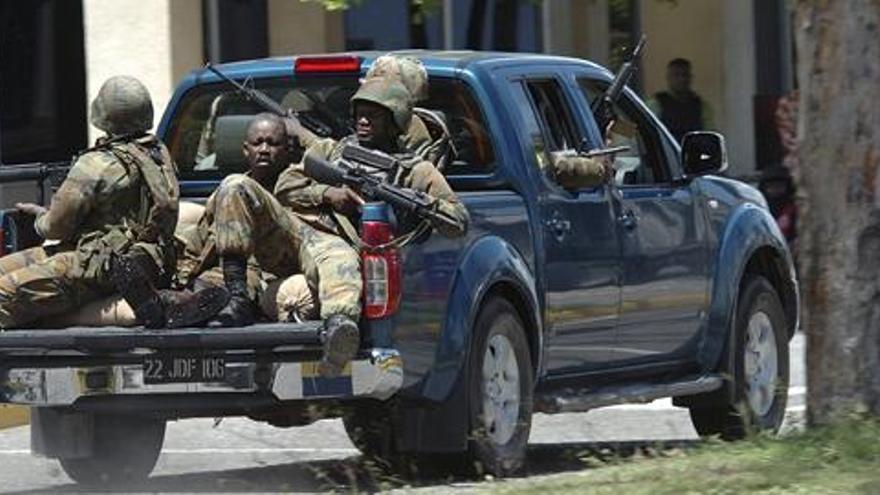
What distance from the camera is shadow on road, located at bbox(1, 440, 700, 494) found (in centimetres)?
1017

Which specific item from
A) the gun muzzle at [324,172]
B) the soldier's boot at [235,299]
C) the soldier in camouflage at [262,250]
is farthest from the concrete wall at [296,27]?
the soldier's boot at [235,299]

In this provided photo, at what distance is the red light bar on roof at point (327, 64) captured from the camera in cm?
1061

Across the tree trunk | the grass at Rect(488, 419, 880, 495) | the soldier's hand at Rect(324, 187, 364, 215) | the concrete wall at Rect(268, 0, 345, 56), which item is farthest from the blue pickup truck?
the concrete wall at Rect(268, 0, 345, 56)

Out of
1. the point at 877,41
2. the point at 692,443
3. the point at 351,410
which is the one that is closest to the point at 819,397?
the point at 877,41

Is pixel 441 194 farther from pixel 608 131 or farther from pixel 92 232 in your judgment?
pixel 608 131

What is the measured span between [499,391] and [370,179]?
1.08 metres

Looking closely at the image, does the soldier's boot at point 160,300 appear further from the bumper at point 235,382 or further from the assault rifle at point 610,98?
the assault rifle at point 610,98

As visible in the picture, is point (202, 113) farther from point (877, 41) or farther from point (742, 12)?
point (742, 12)

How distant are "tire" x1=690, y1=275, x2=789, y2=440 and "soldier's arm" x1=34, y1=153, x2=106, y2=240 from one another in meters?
3.44

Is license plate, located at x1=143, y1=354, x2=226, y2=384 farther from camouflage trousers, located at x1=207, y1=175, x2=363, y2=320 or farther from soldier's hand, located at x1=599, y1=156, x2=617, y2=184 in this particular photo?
soldier's hand, located at x1=599, y1=156, x2=617, y2=184

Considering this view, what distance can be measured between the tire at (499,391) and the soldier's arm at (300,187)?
82 cm

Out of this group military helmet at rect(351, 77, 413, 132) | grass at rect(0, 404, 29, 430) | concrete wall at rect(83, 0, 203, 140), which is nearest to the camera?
military helmet at rect(351, 77, 413, 132)

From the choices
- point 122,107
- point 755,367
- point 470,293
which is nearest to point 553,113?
point 470,293

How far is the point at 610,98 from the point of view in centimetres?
1141
